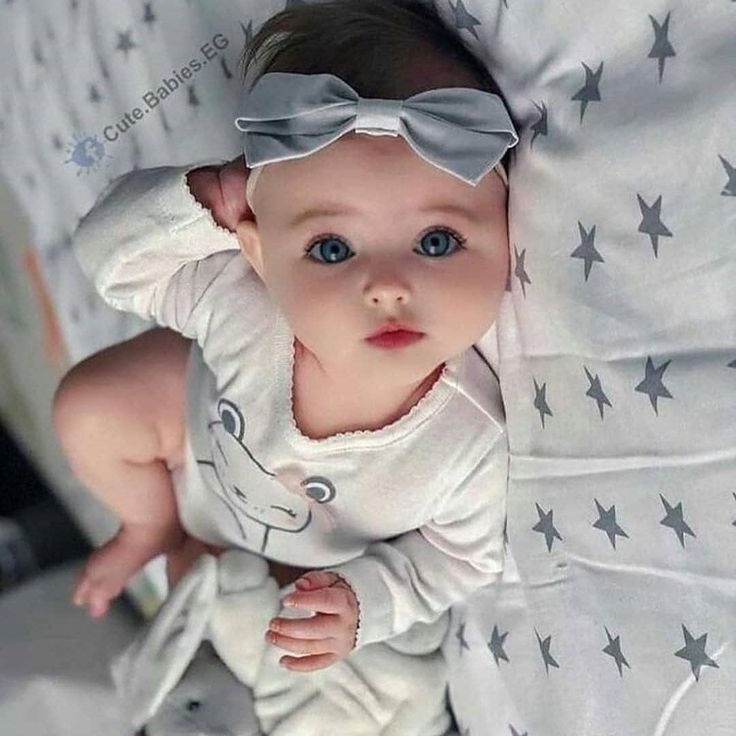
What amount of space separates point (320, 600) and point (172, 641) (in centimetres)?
20

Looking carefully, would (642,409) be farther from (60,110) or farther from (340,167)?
(60,110)

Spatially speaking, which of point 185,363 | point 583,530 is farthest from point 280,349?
point 583,530

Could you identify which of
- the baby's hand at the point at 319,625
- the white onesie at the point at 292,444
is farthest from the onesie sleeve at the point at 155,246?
the baby's hand at the point at 319,625

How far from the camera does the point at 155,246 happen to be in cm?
88

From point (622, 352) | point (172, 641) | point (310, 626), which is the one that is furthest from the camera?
point (172, 641)

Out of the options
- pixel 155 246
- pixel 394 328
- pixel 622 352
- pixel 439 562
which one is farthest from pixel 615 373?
pixel 155 246

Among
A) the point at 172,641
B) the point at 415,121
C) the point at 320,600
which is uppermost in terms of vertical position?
the point at 415,121

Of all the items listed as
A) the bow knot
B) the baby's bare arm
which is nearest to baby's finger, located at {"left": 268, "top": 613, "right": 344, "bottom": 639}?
the baby's bare arm

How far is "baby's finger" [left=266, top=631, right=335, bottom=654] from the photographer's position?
802 mm

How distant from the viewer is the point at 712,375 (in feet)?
2.06

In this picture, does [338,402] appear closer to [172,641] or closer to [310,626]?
[310,626]

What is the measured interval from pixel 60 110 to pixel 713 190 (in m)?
0.72

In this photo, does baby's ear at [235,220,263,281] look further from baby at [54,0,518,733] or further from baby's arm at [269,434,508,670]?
baby's arm at [269,434,508,670]

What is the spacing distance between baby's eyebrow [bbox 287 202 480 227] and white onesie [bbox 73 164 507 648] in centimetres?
13
